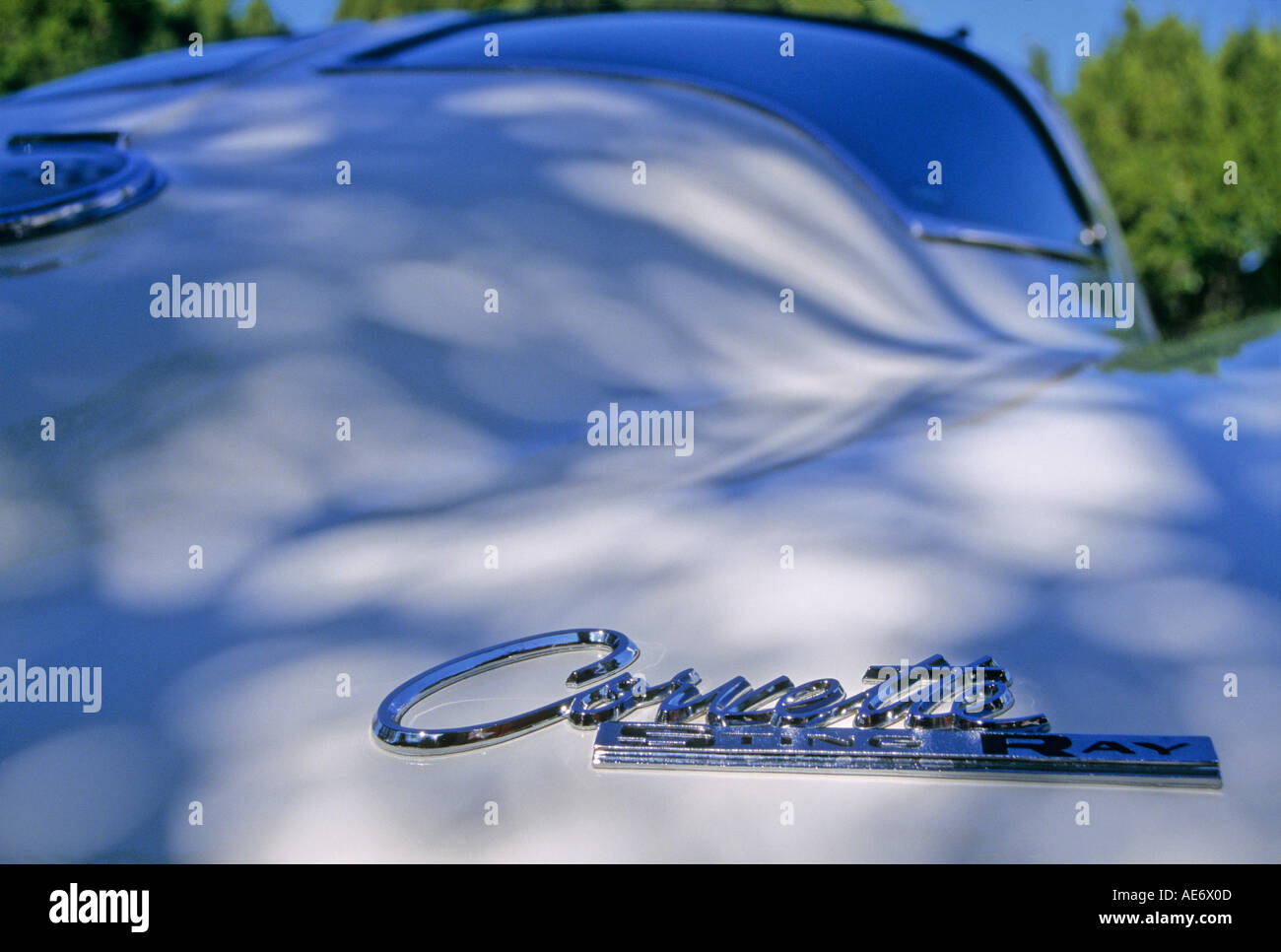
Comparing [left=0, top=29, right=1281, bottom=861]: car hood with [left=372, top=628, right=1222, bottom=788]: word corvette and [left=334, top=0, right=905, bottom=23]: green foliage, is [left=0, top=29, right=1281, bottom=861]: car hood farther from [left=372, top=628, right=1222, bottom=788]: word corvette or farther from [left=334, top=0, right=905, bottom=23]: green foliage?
[left=334, top=0, right=905, bottom=23]: green foliage

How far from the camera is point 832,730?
120 cm

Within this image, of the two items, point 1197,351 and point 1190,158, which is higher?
point 1190,158

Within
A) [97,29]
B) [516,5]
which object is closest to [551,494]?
[97,29]

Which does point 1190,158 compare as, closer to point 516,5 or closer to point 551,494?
point 516,5

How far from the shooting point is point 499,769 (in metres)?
1.16

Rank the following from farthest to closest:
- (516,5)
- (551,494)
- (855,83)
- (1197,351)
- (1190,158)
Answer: (1190,158) < (516,5) < (855,83) < (1197,351) < (551,494)

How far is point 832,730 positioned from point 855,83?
2254 mm

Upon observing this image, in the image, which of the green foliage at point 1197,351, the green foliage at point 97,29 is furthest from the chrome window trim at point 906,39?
the green foliage at point 97,29

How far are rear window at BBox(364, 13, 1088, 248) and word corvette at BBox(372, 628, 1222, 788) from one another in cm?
176

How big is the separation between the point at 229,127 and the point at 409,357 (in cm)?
95

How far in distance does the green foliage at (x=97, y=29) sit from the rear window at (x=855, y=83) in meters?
3.98

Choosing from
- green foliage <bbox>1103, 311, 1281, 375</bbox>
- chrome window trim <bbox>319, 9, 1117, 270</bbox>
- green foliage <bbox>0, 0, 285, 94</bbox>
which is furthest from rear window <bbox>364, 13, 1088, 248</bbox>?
green foliage <bbox>0, 0, 285, 94</bbox>

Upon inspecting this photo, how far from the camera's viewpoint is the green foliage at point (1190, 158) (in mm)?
11039

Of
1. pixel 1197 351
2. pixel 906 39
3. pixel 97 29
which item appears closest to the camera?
pixel 1197 351
